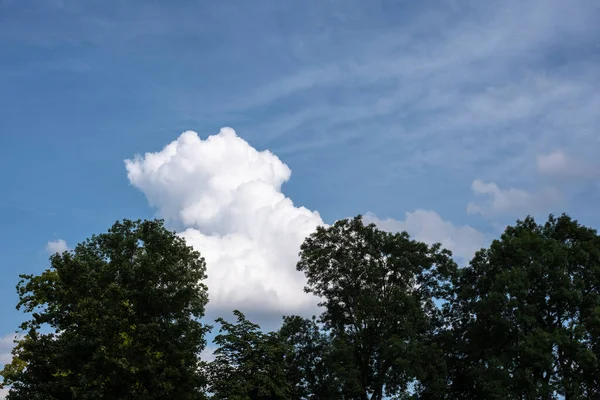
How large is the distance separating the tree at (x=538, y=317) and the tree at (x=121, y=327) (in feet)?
62.5

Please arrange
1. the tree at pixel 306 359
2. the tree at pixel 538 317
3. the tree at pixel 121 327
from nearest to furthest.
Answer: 1. the tree at pixel 121 327
2. the tree at pixel 538 317
3. the tree at pixel 306 359

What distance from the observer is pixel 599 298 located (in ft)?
129

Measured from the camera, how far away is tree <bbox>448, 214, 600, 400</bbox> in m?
37.7

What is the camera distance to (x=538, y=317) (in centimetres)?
4100

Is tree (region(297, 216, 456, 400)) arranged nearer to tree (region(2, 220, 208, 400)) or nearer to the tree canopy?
the tree canopy

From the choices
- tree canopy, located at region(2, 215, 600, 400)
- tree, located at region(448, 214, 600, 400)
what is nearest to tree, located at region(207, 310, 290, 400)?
tree canopy, located at region(2, 215, 600, 400)

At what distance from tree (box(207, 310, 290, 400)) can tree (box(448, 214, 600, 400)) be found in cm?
1308

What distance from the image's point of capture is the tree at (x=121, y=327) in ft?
108

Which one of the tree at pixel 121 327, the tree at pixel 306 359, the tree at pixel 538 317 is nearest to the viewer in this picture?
the tree at pixel 121 327

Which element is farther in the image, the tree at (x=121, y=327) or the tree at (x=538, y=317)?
the tree at (x=538, y=317)

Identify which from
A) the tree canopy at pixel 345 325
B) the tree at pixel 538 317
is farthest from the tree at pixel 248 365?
→ the tree at pixel 538 317

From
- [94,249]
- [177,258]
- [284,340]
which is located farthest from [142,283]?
[284,340]

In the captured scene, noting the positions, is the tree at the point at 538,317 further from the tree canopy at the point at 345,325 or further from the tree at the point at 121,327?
the tree at the point at 121,327

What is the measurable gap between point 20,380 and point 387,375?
24.7 metres
